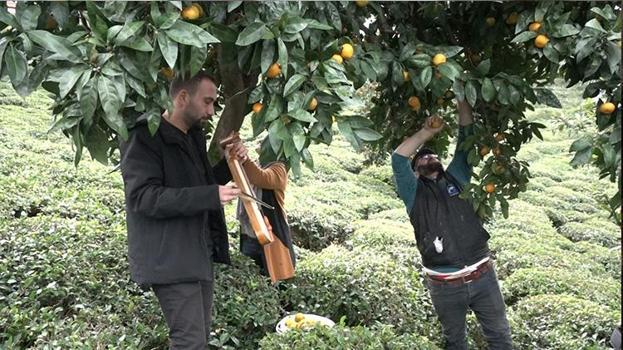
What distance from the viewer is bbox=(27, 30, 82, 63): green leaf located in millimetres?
1748

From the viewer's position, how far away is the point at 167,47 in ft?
5.82

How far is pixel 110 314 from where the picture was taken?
3.75 meters

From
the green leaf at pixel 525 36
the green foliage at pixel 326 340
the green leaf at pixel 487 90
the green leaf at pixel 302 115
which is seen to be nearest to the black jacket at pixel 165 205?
the green foliage at pixel 326 340

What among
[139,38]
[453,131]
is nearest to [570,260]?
[453,131]

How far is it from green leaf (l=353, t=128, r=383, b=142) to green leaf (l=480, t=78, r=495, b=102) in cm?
67

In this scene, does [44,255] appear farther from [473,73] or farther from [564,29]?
[564,29]

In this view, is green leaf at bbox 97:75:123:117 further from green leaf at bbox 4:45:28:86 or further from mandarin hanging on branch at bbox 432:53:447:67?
mandarin hanging on branch at bbox 432:53:447:67

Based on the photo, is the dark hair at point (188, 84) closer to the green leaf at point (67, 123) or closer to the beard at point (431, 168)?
the green leaf at point (67, 123)

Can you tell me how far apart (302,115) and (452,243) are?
188 centimetres

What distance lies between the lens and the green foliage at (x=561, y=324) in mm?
4549

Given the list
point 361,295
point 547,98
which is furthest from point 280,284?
point 547,98

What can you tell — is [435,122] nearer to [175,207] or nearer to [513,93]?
[513,93]

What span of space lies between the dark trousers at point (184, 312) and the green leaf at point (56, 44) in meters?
1.25

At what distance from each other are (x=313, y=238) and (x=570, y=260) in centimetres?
275
